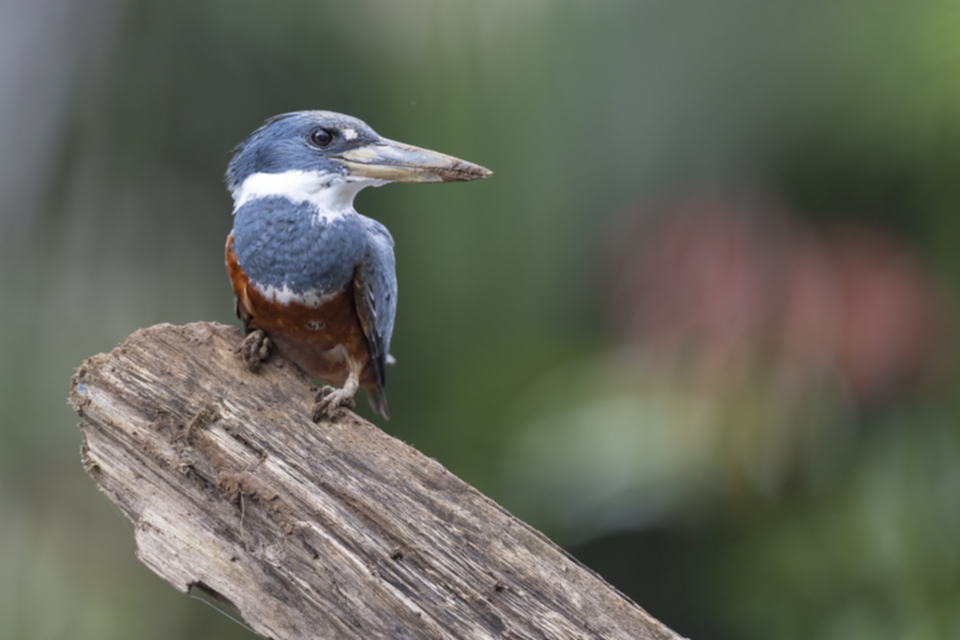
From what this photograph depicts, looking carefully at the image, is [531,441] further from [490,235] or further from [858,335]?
[858,335]

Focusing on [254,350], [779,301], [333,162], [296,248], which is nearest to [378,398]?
[254,350]

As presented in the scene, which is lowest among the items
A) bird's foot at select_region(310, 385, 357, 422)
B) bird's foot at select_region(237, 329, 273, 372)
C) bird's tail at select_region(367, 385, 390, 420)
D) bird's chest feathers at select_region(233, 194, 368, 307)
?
bird's tail at select_region(367, 385, 390, 420)

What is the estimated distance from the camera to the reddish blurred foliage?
292 centimetres

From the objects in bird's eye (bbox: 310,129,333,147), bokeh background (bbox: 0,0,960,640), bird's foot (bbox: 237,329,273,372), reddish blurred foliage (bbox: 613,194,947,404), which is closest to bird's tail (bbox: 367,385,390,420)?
bird's foot (bbox: 237,329,273,372)

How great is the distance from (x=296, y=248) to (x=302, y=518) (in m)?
0.63

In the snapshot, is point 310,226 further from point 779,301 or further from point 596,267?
point 779,301

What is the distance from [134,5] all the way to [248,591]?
265cm

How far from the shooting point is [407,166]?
1.72 meters

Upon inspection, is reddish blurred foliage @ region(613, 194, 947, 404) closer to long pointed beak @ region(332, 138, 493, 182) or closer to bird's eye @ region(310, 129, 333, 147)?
long pointed beak @ region(332, 138, 493, 182)

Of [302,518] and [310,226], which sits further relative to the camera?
[310,226]

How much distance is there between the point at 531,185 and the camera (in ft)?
11.2

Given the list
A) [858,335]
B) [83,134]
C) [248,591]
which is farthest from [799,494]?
[83,134]

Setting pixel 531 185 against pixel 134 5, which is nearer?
pixel 134 5

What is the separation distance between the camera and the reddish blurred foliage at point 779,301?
2.92 metres
